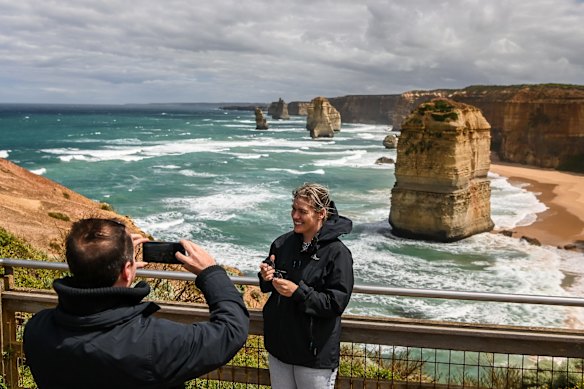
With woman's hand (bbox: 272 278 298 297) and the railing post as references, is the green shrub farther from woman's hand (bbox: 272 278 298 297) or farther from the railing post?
woman's hand (bbox: 272 278 298 297)

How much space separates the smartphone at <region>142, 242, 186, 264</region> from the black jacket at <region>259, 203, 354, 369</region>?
1.10 metres

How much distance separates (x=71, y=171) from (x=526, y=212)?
41.4 m

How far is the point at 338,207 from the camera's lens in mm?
36469

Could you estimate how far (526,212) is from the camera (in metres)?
34.9

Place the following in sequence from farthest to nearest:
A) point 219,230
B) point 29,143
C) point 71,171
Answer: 1. point 29,143
2. point 71,171
3. point 219,230

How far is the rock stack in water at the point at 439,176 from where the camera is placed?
26609 mm

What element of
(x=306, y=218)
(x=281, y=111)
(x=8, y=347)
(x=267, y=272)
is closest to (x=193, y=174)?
(x=8, y=347)

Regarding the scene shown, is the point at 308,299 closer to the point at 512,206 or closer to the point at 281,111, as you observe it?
the point at 512,206

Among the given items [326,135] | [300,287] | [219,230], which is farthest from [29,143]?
[300,287]

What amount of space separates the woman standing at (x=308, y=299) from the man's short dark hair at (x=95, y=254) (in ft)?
4.65

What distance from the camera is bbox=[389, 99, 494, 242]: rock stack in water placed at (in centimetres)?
2661

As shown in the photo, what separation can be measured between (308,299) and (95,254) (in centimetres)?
158

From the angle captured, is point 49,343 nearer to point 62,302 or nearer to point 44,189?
point 62,302

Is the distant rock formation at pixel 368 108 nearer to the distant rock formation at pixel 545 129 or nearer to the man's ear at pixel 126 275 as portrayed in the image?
the distant rock formation at pixel 545 129
